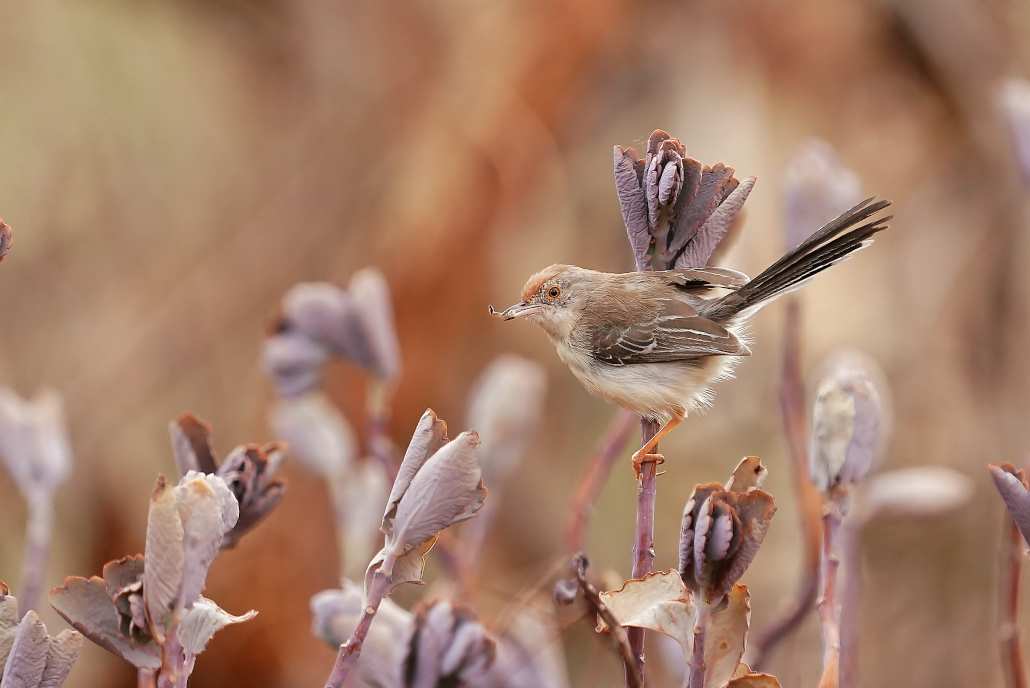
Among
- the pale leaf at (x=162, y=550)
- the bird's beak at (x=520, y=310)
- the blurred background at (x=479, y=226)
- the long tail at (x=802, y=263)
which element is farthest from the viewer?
the blurred background at (x=479, y=226)

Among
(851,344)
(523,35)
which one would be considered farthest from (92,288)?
(851,344)

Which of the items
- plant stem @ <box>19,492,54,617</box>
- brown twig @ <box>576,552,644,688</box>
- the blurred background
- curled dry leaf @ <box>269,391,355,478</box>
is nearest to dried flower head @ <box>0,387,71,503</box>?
plant stem @ <box>19,492,54,617</box>

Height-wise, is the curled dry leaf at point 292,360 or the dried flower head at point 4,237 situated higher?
the curled dry leaf at point 292,360

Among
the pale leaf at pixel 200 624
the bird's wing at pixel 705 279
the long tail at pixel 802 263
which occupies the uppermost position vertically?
the long tail at pixel 802 263

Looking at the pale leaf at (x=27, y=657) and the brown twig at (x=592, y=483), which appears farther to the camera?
the brown twig at (x=592, y=483)

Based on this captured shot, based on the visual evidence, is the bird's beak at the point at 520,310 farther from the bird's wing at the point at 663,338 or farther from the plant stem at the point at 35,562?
the plant stem at the point at 35,562

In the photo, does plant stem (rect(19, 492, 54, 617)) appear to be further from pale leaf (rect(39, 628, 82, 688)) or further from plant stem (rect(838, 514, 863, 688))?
plant stem (rect(838, 514, 863, 688))

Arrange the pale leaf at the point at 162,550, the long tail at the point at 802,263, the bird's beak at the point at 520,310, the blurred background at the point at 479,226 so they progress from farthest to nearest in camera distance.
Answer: the blurred background at the point at 479,226 → the bird's beak at the point at 520,310 → the long tail at the point at 802,263 → the pale leaf at the point at 162,550

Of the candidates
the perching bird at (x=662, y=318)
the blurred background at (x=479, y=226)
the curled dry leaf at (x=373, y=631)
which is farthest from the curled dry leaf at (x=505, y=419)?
the blurred background at (x=479, y=226)
